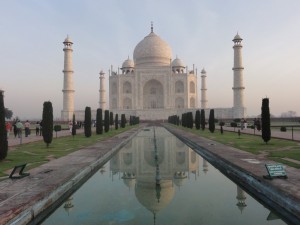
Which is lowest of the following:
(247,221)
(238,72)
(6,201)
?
(247,221)

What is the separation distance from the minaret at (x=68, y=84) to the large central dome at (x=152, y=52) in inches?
533

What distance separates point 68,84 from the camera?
118ft

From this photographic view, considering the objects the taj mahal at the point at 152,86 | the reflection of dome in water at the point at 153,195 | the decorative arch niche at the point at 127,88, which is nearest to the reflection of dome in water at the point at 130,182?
the reflection of dome in water at the point at 153,195

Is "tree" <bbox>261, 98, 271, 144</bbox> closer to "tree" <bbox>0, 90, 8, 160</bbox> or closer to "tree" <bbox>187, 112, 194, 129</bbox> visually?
"tree" <bbox>0, 90, 8, 160</bbox>

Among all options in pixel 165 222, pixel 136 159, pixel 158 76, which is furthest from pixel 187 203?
pixel 158 76

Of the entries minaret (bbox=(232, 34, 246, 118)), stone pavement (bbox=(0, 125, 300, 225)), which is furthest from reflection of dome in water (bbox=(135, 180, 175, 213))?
minaret (bbox=(232, 34, 246, 118))

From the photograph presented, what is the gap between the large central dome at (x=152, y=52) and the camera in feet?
152

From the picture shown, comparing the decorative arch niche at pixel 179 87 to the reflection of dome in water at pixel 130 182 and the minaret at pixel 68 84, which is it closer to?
the minaret at pixel 68 84

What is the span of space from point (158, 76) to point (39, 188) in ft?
138

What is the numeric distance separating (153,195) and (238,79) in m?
33.2

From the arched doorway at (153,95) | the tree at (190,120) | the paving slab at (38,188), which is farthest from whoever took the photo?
the arched doorway at (153,95)

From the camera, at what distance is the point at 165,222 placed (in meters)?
3.54

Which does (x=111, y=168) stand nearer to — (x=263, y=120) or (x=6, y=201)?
(x=6, y=201)

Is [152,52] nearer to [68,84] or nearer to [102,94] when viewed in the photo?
[102,94]
